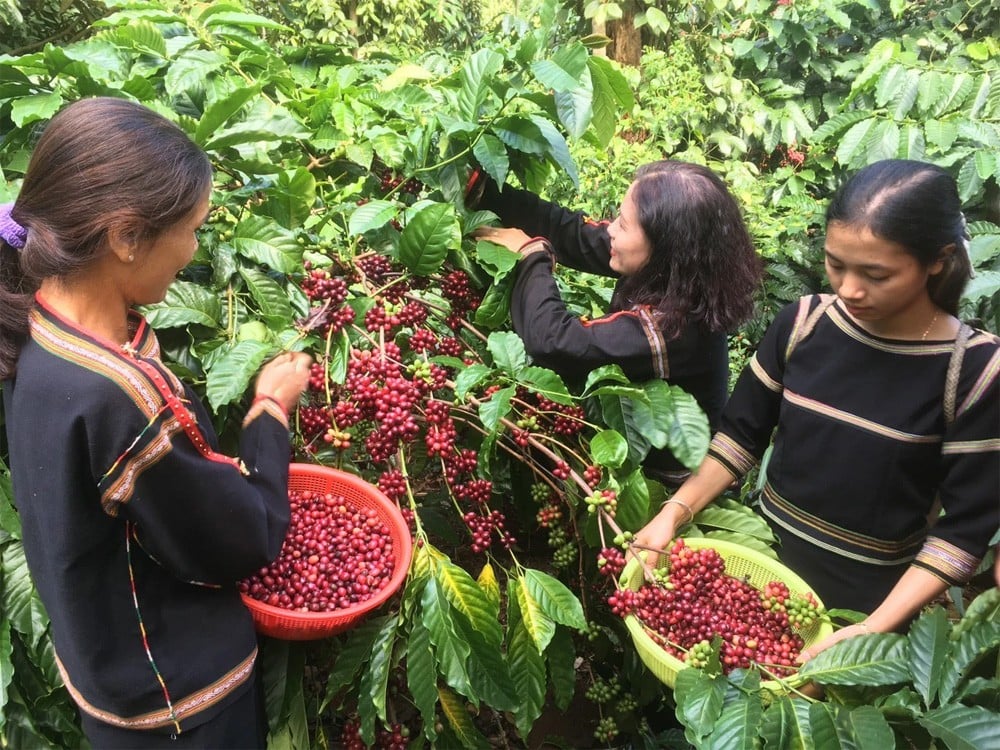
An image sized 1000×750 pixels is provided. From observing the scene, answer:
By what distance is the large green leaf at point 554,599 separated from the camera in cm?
145

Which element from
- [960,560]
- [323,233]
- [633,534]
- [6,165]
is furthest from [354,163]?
[960,560]

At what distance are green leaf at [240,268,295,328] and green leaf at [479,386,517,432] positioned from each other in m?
0.47

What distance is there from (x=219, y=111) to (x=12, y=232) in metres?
0.56

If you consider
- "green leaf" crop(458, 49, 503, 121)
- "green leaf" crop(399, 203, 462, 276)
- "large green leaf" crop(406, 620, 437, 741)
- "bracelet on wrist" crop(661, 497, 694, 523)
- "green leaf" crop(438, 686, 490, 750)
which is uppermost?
"green leaf" crop(458, 49, 503, 121)

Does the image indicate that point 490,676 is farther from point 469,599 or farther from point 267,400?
point 267,400

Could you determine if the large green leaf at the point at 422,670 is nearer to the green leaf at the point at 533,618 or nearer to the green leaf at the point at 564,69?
the green leaf at the point at 533,618

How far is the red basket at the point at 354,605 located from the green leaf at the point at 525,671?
282 millimetres

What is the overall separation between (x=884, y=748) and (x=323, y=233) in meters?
1.47

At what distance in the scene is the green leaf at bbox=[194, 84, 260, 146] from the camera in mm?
1482

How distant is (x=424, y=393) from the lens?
1526 millimetres

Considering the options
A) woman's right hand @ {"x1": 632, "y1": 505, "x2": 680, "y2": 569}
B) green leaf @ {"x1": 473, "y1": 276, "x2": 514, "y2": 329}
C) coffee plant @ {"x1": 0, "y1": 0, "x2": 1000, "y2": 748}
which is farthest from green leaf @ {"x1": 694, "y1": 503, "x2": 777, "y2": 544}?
green leaf @ {"x1": 473, "y1": 276, "x2": 514, "y2": 329}

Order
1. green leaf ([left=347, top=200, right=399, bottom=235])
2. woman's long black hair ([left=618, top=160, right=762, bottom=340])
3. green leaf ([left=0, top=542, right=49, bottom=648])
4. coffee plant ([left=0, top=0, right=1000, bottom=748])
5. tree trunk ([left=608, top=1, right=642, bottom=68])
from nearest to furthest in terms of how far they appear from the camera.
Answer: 1. coffee plant ([left=0, top=0, right=1000, bottom=748])
2. green leaf ([left=0, top=542, right=49, bottom=648])
3. green leaf ([left=347, top=200, right=399, bottom=235])
4. woman's long black hair ([left=618, top=160, right=762, bottom=340])
5. tree trunk ([left=608, top=1, right=642, bottom=68])

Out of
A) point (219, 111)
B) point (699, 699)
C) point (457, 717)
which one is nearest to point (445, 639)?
point (457, 717)

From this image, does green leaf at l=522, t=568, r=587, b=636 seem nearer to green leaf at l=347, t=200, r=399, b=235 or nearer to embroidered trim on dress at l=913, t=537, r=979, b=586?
embroidered trim on dress at l=913, t=537, r=979, b=586
